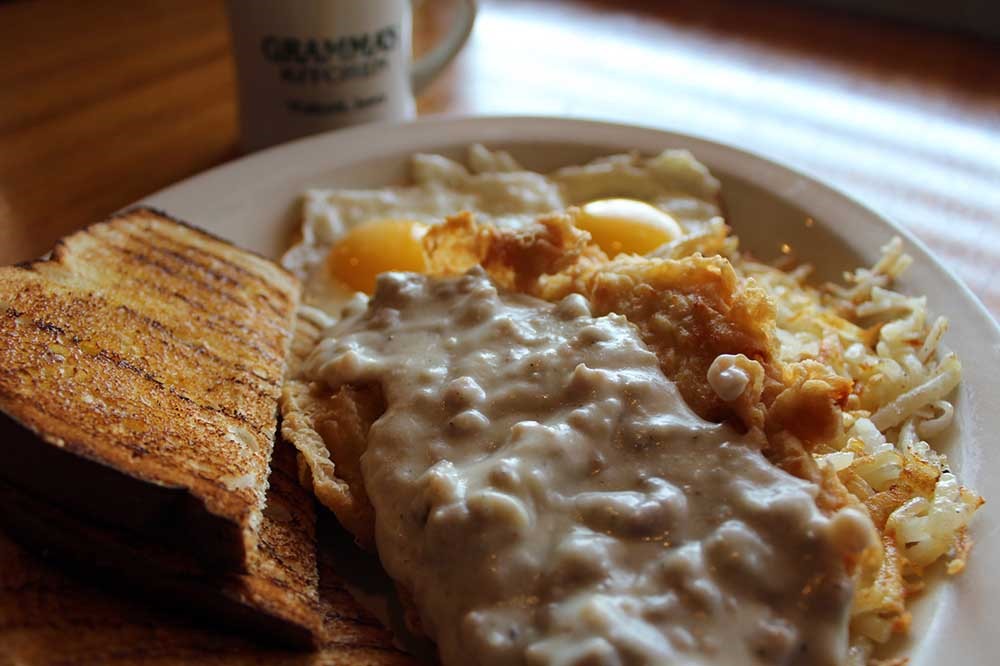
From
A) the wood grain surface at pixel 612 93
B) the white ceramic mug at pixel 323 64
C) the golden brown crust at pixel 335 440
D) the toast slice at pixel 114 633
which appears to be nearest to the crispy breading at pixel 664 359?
the golden brown crust at pixel 335 440

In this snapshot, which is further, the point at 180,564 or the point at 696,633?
the point at 180,564

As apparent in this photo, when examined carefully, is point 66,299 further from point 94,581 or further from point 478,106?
point 478,106

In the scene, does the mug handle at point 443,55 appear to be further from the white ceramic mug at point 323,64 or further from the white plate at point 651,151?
the white plate at point 651,151

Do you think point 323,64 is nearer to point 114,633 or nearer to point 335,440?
point 335,440

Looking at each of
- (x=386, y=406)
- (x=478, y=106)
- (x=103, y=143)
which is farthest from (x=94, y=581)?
(x=478, y=106)

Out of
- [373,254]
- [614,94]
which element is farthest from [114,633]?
[614,94]
